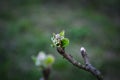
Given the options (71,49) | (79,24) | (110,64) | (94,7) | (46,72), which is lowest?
→ (46,72)

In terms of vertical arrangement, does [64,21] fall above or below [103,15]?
below

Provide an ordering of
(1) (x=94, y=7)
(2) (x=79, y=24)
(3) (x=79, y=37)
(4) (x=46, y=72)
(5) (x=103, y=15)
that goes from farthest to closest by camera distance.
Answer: (1) (x=94, y=7) < (5) (x=103, y=15) < (2) (x=79, y=24) < (3) (x=79, y=37) < (4) (x=46, y=72)

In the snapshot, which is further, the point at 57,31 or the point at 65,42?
the point at 57,31

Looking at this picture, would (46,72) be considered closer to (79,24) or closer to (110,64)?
(110,64)

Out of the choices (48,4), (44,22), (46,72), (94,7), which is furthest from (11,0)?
(46,72)

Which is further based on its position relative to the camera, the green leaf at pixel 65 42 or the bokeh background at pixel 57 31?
the bokeh background at pixel 57 31

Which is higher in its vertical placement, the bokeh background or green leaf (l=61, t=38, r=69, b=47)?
the bokeh background

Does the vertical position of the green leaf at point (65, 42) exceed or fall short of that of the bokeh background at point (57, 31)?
it falls short

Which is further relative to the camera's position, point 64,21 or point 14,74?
point 64,21
